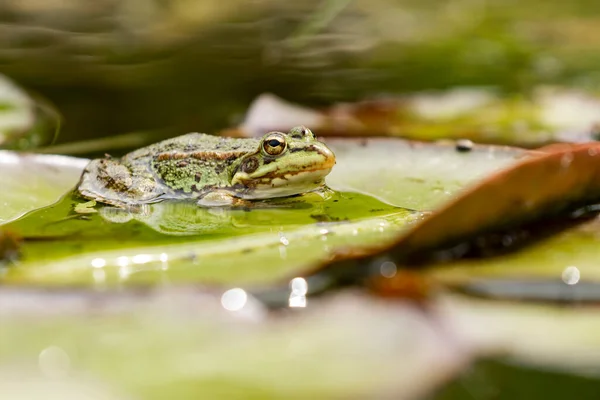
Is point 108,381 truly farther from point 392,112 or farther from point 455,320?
point 392,112

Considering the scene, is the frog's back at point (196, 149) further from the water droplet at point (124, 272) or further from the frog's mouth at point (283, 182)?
the water droplet at point (124, 272)

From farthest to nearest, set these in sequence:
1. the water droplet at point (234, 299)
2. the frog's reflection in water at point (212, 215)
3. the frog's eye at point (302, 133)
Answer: the frog's eye at point (302, 133)
the frog's reflection in water at point (212, 215)
the water droplet at point (234, 299)

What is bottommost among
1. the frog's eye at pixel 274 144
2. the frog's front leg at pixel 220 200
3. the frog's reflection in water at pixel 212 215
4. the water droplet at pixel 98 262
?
the water droplet at pixel 98 262

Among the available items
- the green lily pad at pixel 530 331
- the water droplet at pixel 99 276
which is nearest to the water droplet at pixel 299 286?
the green lily pad at pixel 530 331

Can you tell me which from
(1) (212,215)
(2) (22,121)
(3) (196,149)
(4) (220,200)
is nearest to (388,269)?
(1) (212,215)

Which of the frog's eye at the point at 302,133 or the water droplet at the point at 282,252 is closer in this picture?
the water droplet at the point at 282,252

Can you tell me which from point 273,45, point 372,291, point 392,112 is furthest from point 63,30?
point 372,291
